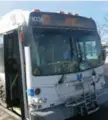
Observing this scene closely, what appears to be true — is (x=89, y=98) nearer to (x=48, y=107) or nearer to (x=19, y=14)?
(x=48, y=107)

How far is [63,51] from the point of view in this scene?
531 cm

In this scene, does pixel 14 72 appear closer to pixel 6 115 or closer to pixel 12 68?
pixel 12 68

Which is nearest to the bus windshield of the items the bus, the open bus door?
the bus

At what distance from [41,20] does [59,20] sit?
524 millimetres

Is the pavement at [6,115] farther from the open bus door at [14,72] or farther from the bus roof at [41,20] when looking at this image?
the bus roof at [41,20]

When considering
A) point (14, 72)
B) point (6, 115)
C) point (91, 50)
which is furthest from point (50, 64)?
point (6, 115)

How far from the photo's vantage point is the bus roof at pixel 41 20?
491 cm

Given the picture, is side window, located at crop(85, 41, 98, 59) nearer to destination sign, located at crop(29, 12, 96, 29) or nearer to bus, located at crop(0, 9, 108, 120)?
bus, located at crop(0, 9, 108, 120)

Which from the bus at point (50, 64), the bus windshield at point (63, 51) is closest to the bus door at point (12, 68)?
the bus at point (50, 64)

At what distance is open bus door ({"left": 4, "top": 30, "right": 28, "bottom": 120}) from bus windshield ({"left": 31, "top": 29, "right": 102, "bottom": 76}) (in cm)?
38

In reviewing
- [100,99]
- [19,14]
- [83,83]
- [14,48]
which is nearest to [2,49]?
[14,48]

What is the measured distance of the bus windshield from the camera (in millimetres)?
4887

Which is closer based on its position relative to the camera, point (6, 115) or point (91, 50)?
point (91, 50)

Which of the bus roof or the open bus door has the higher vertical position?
the bus roof
